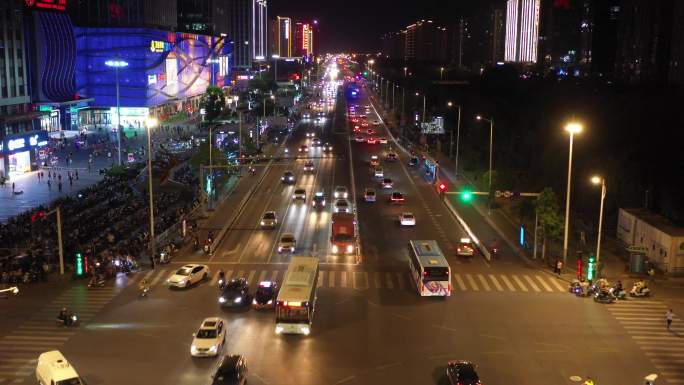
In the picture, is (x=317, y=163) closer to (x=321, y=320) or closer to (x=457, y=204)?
(x=457, y=204)

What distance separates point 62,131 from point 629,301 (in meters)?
91.2

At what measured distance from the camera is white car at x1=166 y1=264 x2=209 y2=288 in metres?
35.6

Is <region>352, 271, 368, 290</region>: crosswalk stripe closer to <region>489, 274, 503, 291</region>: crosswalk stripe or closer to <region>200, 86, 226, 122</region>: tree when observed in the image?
<region>489, 274, 503, 291</region>: crosswalk stripe

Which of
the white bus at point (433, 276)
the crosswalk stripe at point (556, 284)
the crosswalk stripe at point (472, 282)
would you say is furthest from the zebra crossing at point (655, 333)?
the white bus at point (433, 276)

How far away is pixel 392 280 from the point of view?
37.9 metres

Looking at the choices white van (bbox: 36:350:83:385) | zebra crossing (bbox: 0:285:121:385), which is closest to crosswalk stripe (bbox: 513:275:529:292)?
zebra crossing (bbox: 0:285:121:385)

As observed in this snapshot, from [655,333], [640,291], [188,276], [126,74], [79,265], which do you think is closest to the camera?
[655,333]

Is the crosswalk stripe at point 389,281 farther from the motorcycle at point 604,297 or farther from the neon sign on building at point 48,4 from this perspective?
the neon sign on building at point 48,4

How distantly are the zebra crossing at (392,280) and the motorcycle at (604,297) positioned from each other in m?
2.09

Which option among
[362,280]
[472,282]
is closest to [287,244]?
[362,280]

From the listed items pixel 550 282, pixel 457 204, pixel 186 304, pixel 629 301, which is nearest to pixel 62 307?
pixel 186 304

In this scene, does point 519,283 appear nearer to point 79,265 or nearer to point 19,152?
point 79,265

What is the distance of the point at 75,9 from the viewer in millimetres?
133625

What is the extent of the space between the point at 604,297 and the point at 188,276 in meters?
20.9
